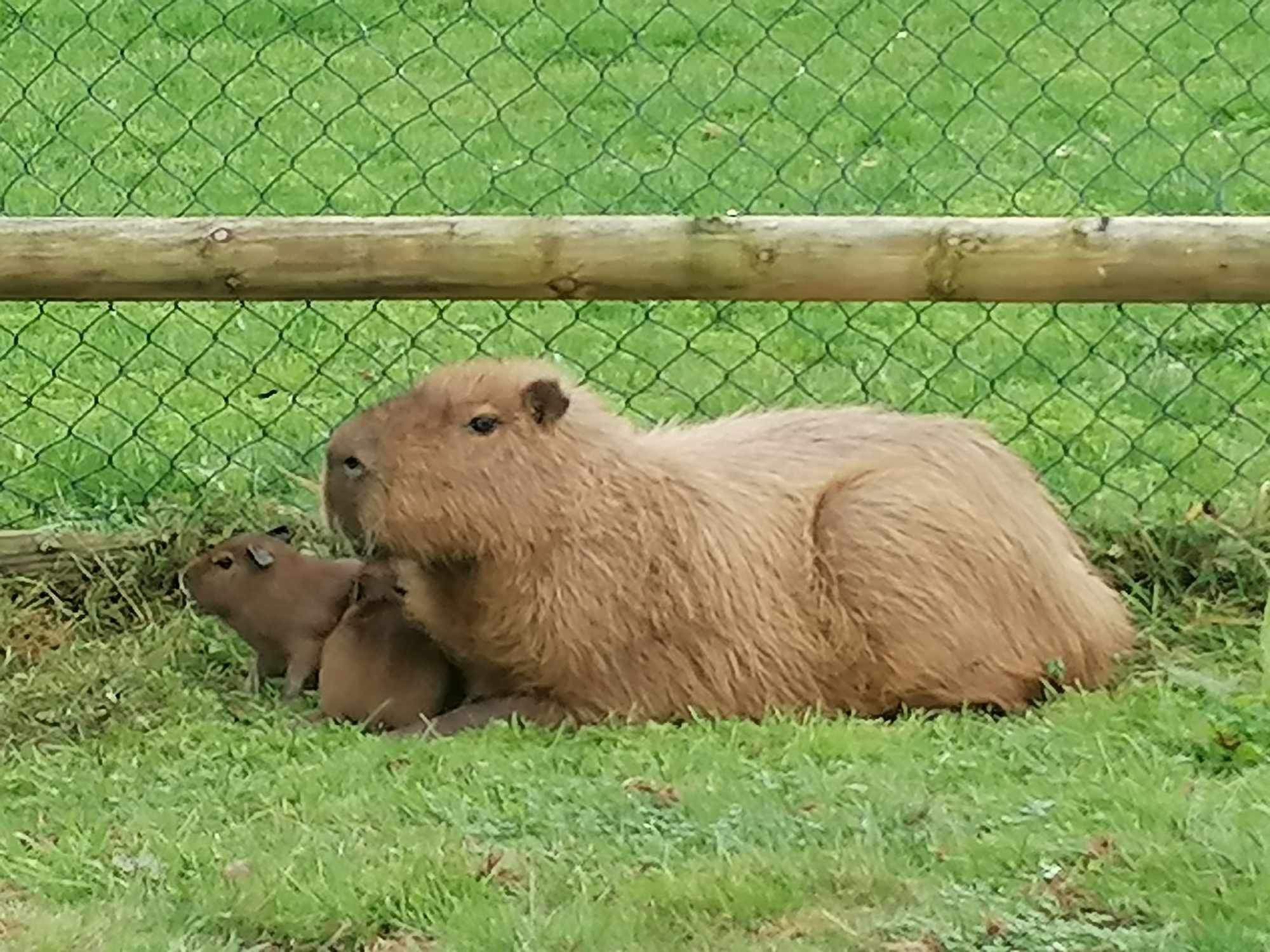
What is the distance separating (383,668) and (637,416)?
1789mm

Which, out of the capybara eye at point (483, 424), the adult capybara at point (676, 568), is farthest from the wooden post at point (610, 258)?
the capybara eye at point (483, 424)

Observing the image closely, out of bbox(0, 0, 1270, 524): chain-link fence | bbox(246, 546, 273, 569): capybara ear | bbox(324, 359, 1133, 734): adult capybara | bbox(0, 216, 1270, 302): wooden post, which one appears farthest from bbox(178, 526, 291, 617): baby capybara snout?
bbox(0, 0, 1270, 524): chain-link fence

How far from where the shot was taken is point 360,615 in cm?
509

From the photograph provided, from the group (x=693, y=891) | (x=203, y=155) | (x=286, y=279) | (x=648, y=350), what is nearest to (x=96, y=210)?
(x=203, y=155)

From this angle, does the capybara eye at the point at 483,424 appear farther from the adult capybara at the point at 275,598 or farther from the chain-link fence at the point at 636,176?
the chain-link fence at the point at 636,176

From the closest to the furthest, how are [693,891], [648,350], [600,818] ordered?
[693,891]
[600,818]
[648,350]

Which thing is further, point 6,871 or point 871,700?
point 871,700

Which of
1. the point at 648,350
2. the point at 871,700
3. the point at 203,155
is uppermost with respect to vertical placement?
the point at 203,155

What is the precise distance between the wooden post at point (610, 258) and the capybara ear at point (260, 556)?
573 mm

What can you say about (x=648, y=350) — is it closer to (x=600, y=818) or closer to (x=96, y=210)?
(x=96, y=210)

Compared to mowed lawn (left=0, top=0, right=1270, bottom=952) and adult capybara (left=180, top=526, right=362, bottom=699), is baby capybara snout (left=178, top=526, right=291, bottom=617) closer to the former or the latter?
adult capybara (left=180, top=526, right=362, bottom=699)

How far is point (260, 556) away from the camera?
5223mm

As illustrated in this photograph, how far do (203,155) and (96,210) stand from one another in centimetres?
86

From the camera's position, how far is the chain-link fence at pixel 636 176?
6.61 meters
